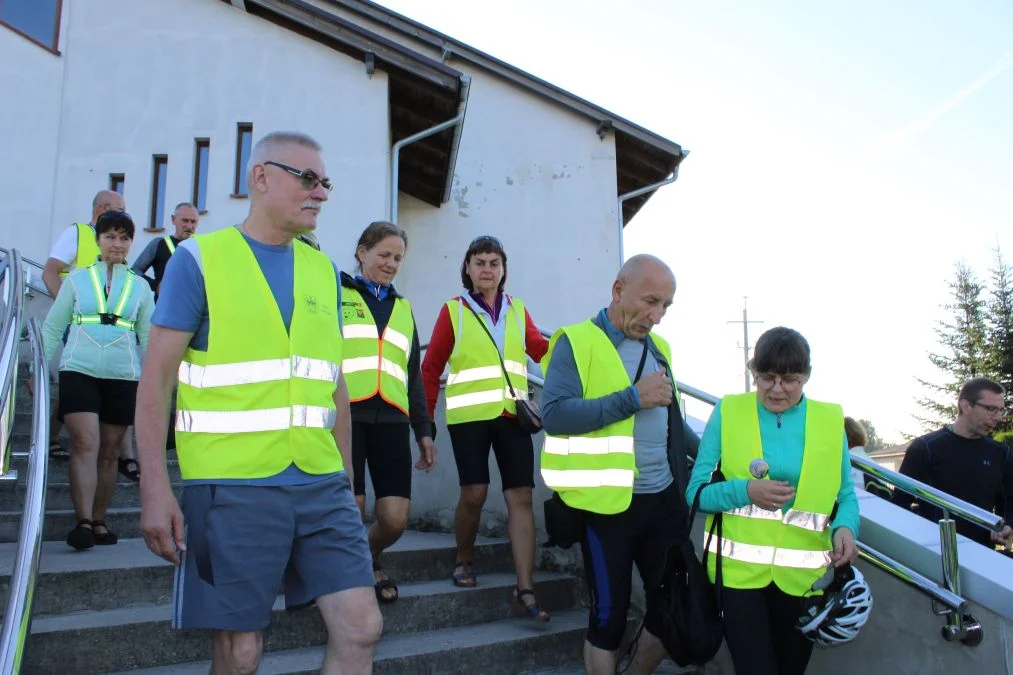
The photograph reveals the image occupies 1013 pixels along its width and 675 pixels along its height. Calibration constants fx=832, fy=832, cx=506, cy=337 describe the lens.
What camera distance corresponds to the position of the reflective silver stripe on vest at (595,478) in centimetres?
340

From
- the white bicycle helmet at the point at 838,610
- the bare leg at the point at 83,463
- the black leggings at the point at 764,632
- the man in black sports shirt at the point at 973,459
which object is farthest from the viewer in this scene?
the man in black sports shirt at the point at 973,459

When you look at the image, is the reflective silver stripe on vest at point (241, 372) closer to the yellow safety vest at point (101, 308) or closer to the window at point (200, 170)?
the yellow safety vest at point (101, 308)

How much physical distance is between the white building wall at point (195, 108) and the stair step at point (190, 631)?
22.9ft

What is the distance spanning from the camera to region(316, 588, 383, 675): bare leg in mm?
2330

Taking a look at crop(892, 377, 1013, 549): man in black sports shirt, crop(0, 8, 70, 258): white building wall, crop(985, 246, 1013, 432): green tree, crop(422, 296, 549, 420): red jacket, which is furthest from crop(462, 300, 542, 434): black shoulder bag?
crop(985, 246, 1013, 432): green tree

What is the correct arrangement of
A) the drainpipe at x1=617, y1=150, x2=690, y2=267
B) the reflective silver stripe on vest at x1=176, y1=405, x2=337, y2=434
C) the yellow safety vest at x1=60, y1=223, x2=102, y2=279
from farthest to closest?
the drainpipe at x1=617, y1=150, x2=690, y2=267 → the yellow safety vest at x1=60, y1=223, x2=102, y2=279 → the reflective silver stripe on vest at x1=176, y1=405, x2=337, y2=434

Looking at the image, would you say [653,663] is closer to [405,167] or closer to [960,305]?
[405,167]

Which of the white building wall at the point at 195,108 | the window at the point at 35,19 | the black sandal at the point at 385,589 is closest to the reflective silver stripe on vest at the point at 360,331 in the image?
the black sandal at the point at 385,589

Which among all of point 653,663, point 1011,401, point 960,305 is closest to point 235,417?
point 653,663

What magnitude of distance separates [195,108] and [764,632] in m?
10.4

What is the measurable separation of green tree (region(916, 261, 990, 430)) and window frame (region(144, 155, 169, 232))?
33.0 meters

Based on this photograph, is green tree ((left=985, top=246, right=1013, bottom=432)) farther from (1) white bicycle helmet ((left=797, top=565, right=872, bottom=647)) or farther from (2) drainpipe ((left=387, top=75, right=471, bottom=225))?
(1) white bicycle helmet ((left=797, top=565, right=872, bottom=647))

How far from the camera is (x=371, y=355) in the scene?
4.15 metres

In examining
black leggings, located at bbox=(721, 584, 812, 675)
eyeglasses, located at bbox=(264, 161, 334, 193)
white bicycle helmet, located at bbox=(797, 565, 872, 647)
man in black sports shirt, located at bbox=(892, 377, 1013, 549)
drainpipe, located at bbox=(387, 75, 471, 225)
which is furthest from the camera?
drainpipe, located at bbox=(387, 75, 471, 225)
